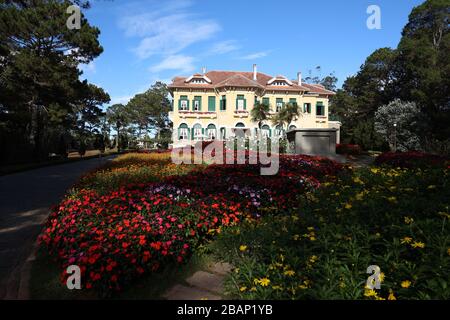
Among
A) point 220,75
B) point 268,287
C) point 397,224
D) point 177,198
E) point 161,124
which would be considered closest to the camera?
point 268,287

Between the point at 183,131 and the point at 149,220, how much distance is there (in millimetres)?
31891

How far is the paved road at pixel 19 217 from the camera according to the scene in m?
4.32

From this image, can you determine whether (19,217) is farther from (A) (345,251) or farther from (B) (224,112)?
(B) (224,112)

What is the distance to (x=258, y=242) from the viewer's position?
12.5 feet

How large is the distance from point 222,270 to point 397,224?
2079mm

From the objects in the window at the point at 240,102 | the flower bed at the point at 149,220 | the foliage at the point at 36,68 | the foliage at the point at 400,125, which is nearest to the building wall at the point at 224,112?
the window at the point at 240,102

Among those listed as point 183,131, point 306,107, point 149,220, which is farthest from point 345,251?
point 306,107

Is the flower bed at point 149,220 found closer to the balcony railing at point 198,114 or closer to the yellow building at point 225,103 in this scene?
the yellow building at point 225,103

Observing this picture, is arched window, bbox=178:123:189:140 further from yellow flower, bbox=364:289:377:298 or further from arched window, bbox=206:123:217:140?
yellow flower, bbox=364:289:377:298

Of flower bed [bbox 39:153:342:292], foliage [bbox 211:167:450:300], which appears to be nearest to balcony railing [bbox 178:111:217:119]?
flower bed [bbox 39:153:342:292]

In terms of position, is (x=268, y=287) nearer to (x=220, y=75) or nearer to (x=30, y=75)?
(x=30, y=75)

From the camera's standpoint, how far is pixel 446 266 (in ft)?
8.77
